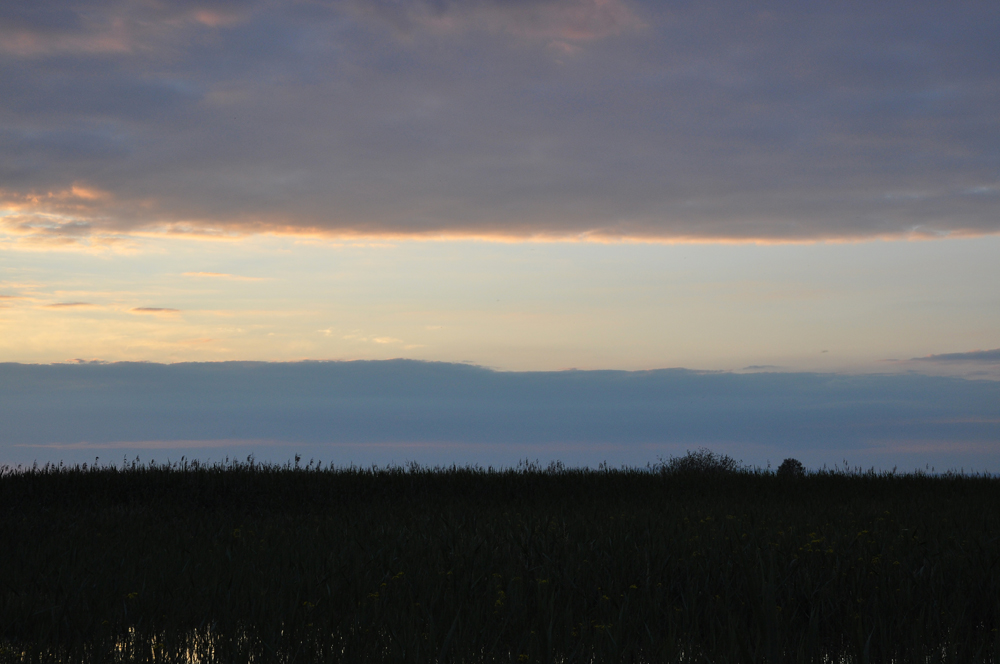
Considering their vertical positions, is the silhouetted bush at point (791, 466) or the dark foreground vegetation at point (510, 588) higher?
the dark foreground vegetation at point (510, 588)

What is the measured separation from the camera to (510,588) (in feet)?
19.2

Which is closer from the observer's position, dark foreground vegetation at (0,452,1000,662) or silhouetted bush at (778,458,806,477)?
dark foreground vegetation at (0,452,1000,662)

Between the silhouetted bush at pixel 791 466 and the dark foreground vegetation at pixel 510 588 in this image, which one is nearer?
the dark foreground vegetation at pixel 510 588

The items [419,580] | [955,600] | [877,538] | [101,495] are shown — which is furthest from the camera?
[101,495]

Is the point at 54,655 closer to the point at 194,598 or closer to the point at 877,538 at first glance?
the point at 194,598

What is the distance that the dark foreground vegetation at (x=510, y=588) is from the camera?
4.83 m

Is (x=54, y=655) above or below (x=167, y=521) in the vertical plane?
above

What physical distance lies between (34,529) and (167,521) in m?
2.01

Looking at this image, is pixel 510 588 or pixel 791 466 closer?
pixel 510 588

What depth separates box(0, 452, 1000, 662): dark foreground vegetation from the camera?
483cm

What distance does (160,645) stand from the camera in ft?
15.5

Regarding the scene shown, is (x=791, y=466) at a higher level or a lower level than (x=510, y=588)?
lower

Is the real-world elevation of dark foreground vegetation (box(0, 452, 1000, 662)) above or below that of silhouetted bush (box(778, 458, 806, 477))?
above

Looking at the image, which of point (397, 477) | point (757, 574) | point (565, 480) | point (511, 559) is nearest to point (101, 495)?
point (397, 477)
